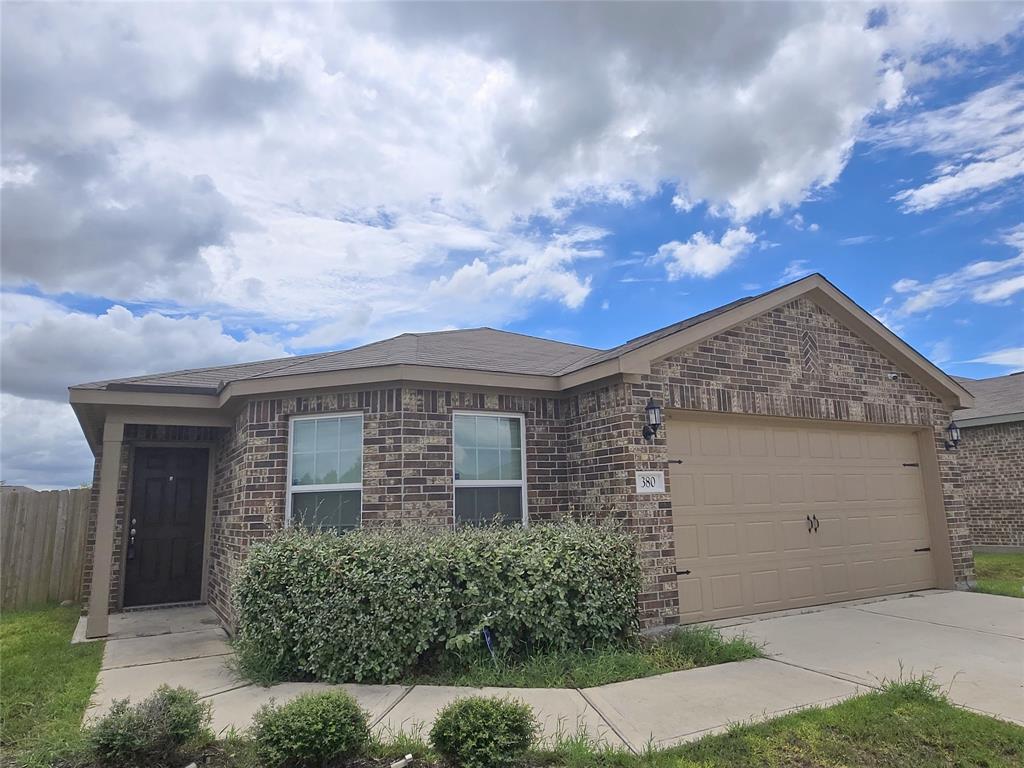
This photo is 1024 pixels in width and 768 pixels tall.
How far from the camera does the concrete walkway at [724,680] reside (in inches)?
160

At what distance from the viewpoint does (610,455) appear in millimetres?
6742

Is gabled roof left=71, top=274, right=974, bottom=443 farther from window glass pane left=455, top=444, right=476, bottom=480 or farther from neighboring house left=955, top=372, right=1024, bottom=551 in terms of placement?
neighboring house left=955, top=372, right=1024, bottom=551

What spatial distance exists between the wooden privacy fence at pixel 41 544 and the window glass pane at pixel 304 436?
5306 mm

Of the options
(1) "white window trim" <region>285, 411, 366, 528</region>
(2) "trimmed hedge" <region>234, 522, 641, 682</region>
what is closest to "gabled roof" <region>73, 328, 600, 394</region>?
(1) "white window trim" <region>285, 411, 366, 528</region>

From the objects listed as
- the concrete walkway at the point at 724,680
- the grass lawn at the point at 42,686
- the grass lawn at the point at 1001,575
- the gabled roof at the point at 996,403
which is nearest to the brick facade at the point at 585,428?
the concrete walkway at the point at 724,680

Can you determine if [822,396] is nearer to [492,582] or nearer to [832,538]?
[832,538]

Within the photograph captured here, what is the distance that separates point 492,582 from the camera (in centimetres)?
527

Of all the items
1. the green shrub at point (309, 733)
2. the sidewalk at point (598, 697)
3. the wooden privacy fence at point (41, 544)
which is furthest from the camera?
the wooden privacy fence at point (41, 544)

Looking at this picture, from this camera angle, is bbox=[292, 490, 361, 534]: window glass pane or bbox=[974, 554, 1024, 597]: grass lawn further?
bbox=[974, 554, 1024, 597]: grass lawn

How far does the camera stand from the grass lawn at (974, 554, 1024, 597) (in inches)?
337

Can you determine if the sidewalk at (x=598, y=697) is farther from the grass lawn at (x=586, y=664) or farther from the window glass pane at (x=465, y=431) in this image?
the window glass pane at (x=465, y=431)

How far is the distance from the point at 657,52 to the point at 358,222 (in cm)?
526

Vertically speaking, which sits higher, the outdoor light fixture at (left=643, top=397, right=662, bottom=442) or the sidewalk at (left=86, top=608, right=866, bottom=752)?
the outdoor light fixture at (left=643, top=397, right=662, bottom=442)

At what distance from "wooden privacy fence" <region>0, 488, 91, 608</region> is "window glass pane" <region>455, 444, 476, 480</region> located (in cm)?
683
